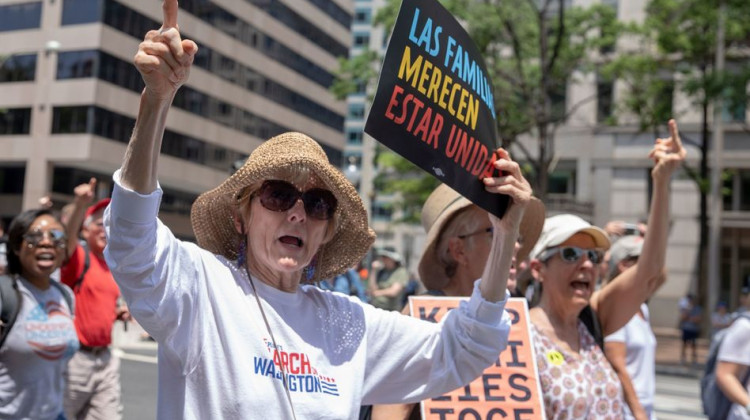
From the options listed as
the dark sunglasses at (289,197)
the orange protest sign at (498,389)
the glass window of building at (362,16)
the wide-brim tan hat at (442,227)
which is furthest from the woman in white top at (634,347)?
the glass window of building at (362,16)

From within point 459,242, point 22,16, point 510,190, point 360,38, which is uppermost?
point 360,38

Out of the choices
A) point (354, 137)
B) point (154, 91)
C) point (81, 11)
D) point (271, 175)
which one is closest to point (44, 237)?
point (271, 175)

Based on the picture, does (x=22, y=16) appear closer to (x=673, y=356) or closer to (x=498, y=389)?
(x=673, y=356)

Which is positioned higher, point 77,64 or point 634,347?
point 77,64

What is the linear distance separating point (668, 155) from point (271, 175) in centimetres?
181

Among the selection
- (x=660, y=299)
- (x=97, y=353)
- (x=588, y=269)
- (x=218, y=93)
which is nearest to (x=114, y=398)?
(x=97, y=353)

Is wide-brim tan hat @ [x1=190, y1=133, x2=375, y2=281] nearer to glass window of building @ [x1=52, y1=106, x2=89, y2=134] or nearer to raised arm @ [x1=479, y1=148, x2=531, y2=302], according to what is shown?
raised arm @ [x1=479, y1=148, x2=531, y2=302]

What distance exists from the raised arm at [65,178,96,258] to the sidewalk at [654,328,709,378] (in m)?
14.7

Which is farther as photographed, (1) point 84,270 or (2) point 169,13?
(1) point 84,270

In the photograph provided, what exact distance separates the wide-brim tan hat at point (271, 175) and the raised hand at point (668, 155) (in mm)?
1346

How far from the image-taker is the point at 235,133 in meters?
46.1

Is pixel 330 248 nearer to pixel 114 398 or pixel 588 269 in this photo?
pixel 588 269

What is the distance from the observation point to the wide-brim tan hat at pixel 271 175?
96.1 inches

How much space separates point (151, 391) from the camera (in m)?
11.3
